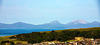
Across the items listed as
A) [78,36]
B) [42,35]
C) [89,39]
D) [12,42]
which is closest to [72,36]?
[78,36]

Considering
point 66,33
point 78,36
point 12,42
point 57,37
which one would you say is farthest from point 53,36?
point 12,42

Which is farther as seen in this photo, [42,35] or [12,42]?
[42,35]

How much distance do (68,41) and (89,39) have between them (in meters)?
1.26

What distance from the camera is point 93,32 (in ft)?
34.5

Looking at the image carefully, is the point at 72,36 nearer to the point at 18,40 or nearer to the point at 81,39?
the point at 81,39

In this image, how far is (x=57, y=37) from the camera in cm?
997

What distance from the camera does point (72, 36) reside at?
10.2 metres

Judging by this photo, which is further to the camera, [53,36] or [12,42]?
[53,36]

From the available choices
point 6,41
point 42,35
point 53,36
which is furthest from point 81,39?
point 6,41

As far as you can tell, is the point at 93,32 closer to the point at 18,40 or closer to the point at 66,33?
the point at 66,33

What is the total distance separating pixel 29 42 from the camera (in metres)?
9.63

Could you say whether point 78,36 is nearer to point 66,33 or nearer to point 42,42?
point 66,33

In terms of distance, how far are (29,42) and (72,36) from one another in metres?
2.65

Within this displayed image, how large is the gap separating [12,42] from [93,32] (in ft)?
16.4
